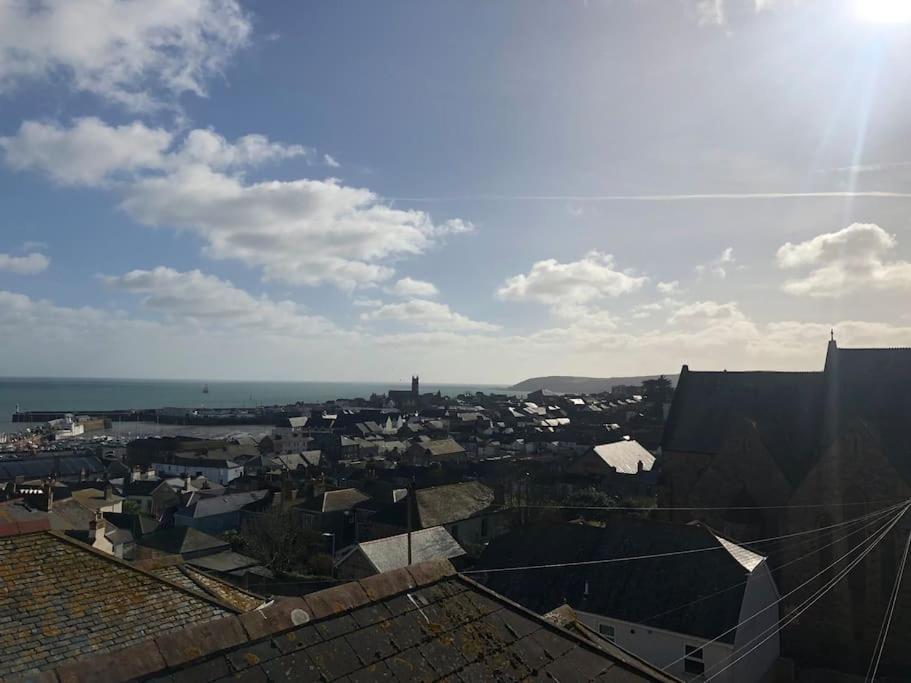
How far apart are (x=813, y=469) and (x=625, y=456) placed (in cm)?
3956

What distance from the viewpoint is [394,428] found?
435ft

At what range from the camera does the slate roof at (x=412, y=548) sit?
1182 inches

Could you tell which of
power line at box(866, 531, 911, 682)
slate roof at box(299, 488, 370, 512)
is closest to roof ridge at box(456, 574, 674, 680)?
power line at box(866, 531, 911, 682)

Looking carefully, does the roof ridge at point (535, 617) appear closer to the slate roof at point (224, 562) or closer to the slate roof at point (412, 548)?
the slate roof at point (412, 548)

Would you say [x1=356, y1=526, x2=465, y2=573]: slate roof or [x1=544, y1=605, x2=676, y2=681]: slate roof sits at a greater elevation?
[x1=544, y1=605, x2=676, y2=681]: slate roof

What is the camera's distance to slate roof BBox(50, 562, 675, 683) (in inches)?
127

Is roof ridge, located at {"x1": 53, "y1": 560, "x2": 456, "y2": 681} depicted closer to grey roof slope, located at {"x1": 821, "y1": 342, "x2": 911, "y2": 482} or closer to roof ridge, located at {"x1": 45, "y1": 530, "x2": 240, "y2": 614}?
roof ridge, located at {"x1": 45, "y1": 530, "x2": 240, "y2": 614}

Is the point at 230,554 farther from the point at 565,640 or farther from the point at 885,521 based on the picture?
the point at 565,640

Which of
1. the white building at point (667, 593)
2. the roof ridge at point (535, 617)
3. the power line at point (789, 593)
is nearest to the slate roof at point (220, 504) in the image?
the white building at point (667, 593)

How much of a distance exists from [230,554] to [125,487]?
34.4 metres

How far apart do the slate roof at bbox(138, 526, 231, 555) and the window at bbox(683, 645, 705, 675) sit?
2910 cm

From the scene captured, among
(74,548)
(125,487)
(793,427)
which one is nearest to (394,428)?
(125,487)

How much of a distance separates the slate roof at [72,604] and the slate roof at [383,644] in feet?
16.7

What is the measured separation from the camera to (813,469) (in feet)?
86.6
